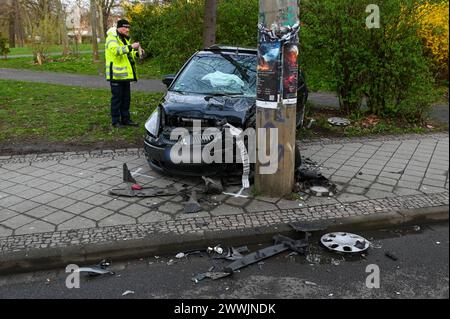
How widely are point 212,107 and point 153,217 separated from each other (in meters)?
1.71

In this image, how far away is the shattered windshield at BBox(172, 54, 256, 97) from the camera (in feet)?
20.5

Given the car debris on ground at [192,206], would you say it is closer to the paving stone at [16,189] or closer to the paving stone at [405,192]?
the paving stone at [16,189]

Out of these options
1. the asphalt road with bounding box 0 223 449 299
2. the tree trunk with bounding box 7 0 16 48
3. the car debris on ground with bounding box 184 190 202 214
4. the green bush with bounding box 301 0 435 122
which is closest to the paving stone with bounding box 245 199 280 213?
the car debris on ground with bounding box 184 190 202 214

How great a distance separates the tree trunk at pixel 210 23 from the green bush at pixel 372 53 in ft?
6.15

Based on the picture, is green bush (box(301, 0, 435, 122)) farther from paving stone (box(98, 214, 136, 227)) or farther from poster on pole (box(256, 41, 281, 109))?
paving stone (box(98, 214, 136, 227))

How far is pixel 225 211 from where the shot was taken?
4852 millimetres

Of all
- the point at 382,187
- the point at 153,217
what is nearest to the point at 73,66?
the point at 153,217

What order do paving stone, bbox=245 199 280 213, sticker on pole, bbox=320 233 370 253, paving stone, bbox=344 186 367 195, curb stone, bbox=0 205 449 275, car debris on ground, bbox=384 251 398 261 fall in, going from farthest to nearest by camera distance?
paving stone, bbox=344 186 367 195 → paving stone, bbox=245 199 280 213 → sticker on pole, bbox=320 233 370 253 → car debris on ground, bbox=384 251 398 261 → curb stone, bbox=0 205 449 275

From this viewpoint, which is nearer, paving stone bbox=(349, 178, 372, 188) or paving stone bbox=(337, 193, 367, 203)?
paving stone bbox=(337, 193, 367, 203)

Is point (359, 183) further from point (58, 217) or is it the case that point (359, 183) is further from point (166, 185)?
point (58, 217)

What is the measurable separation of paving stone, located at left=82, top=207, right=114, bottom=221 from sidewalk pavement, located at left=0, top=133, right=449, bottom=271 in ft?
0.04

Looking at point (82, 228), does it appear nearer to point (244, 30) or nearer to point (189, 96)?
point (189, 96)

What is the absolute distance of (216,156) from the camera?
5.33 meters

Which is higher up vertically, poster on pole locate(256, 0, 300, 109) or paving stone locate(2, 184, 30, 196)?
poster on pole locate(256, 0, 300, 109)
